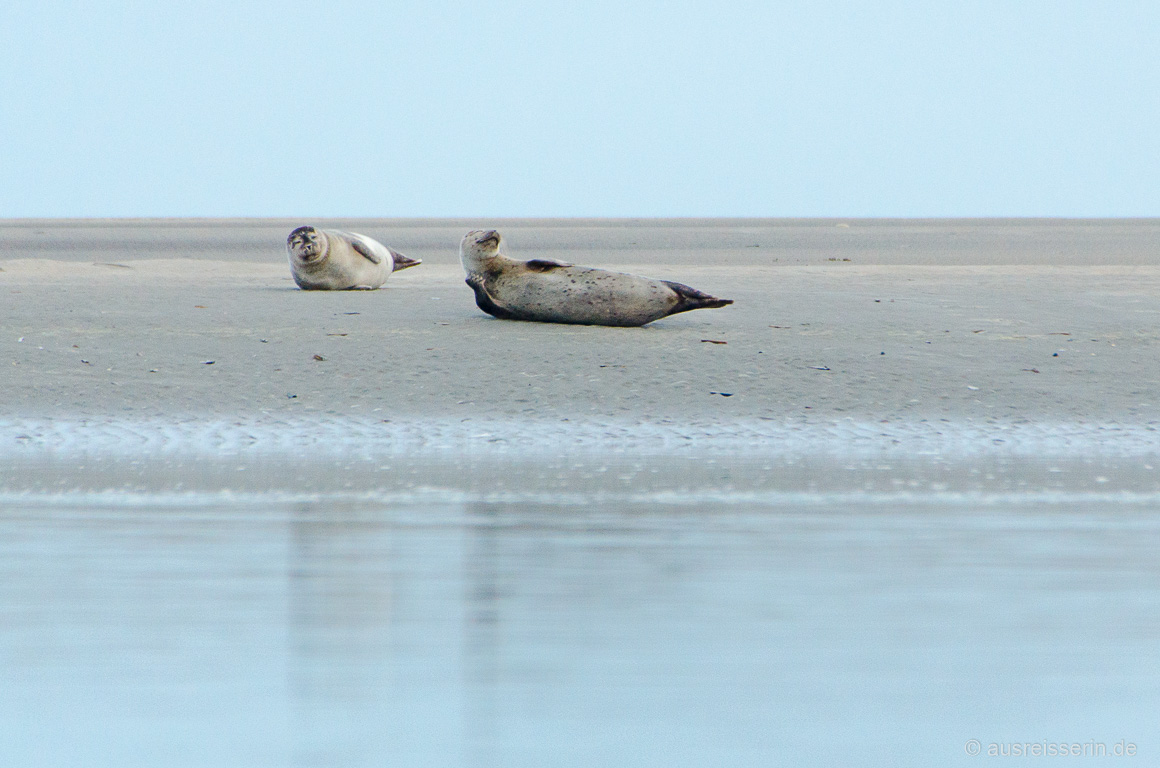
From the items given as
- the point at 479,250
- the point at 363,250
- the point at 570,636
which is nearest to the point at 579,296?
the point at 479,250

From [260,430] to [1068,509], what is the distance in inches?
128

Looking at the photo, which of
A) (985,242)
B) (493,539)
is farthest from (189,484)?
(985,242)

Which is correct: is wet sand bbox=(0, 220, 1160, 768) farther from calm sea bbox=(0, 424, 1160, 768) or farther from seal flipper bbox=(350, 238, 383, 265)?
seal flipper bbox=(350, 238, 383, 265)

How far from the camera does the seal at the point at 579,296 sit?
8602 mm

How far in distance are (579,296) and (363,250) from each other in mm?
3024

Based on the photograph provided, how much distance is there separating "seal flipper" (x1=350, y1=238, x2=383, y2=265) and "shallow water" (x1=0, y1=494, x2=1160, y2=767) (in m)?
6.75

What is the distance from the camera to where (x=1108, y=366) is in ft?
25.0

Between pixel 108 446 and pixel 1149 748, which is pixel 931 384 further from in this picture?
pixel 1149 748

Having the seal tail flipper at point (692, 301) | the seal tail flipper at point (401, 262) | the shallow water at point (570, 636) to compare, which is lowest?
the shallow water at point (570, 636)

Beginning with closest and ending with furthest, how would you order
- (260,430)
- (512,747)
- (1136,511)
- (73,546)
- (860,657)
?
(512,747)
(860,657)
(73,546)
(1136,511)
(260,430)

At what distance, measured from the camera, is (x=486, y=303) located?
8.93 metres

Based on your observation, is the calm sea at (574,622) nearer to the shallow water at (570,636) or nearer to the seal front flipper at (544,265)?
the shallow water at (570,636)

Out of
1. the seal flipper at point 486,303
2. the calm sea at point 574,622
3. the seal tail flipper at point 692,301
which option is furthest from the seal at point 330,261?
the calm sea at point 574,622

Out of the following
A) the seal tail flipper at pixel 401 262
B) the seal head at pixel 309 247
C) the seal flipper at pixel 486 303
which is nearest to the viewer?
the seal flipper at pixel 486 303
